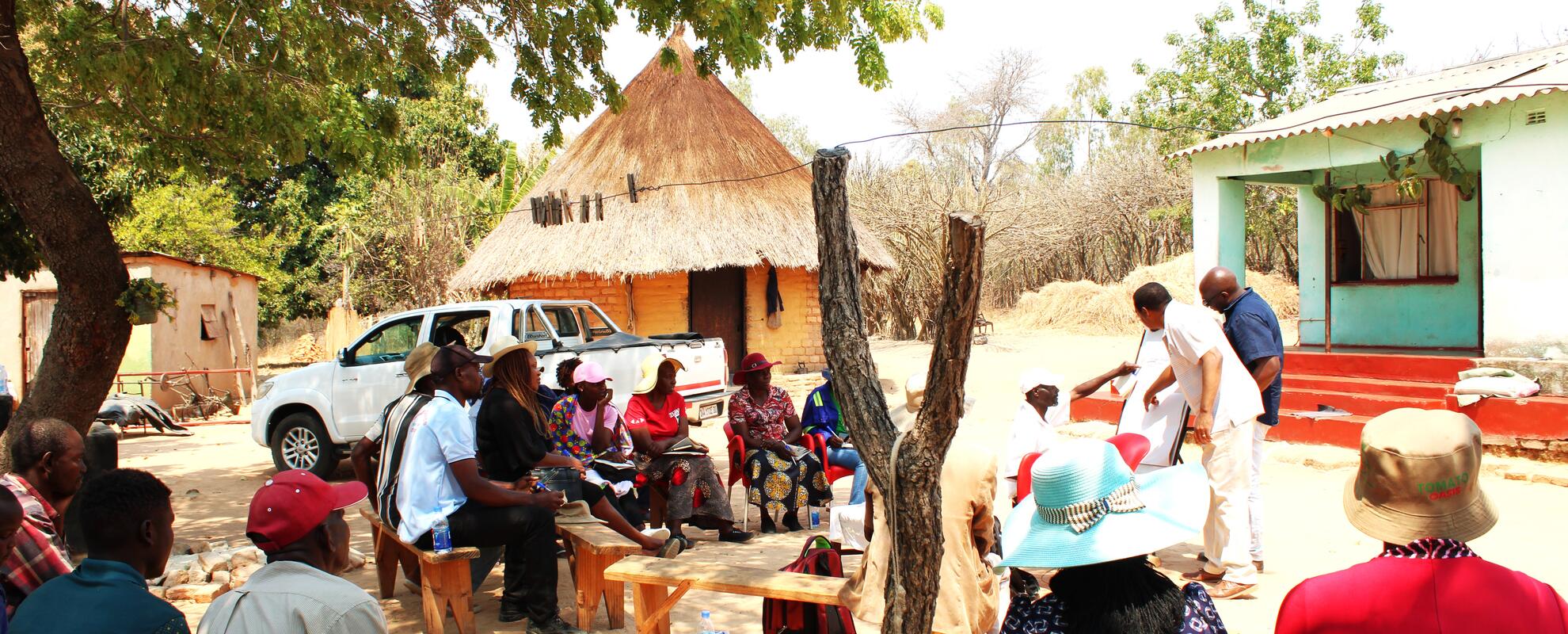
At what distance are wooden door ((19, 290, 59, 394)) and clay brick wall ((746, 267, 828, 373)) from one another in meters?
11.0

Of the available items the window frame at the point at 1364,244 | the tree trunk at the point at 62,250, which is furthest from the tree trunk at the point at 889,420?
the window frame at the point at 1364,244

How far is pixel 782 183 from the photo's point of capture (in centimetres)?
1747

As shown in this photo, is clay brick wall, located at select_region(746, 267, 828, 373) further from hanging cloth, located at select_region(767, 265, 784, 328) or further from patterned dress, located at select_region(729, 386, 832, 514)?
patterned dress, located at select_region(729, 386, 832, 514)

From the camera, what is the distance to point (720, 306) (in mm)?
16938

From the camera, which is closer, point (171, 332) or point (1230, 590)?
point (1230, 590)

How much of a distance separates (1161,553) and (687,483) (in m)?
2.88

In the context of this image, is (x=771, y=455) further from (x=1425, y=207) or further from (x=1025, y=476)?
(x=1425, y=207)

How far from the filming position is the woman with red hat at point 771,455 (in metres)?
6.69

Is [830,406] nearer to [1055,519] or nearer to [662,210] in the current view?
[1055,519]

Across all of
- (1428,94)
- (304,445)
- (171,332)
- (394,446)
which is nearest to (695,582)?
(394,446)

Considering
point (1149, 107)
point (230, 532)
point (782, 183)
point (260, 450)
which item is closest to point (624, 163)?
point (782, 183)

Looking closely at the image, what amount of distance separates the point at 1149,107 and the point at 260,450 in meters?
19.6

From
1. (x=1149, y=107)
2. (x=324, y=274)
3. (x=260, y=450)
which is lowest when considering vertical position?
(x=260, y=450)

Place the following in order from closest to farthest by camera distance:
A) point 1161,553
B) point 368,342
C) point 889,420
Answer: point 889,420, point 1161,553, point 368,342
